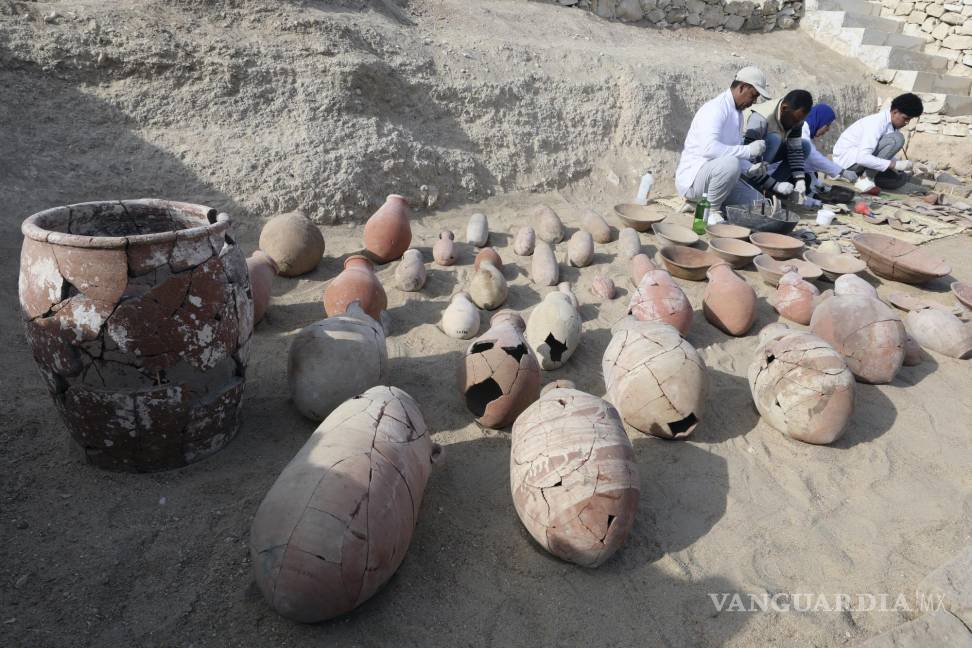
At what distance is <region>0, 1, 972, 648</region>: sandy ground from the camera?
2.09 m

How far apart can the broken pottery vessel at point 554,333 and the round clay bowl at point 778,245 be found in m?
2.52

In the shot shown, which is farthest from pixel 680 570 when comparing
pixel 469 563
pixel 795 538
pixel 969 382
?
pixel 969 382

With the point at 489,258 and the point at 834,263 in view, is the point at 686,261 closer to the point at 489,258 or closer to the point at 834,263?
the point at 834,263

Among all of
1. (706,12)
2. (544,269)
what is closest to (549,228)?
(544,269)

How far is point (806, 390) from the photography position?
3010mm

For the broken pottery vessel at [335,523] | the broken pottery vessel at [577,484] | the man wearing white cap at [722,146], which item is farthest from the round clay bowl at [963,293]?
the broken pottery vessel at [335,523]

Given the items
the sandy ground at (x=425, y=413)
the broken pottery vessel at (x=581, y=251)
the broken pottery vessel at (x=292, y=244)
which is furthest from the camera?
the broken pottery vessel at (x=581, y=251)

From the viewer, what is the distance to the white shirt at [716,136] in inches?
227

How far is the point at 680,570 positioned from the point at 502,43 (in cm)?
635

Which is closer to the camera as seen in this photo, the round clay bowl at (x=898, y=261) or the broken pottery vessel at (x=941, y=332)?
the broken pottery vessel at (x=941, y=332)

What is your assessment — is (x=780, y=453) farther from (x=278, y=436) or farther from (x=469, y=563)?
(x=278, y=436)

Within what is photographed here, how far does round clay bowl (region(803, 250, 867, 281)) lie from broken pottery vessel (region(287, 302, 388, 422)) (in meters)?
3.98

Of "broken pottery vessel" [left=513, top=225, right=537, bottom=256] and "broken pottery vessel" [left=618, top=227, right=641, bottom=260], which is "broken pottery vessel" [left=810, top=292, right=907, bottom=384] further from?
"broken pottery vessel" [left=513, top=225, right=537, bottom=256]

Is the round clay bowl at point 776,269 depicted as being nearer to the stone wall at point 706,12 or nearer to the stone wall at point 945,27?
the stone wall at point 706,12
